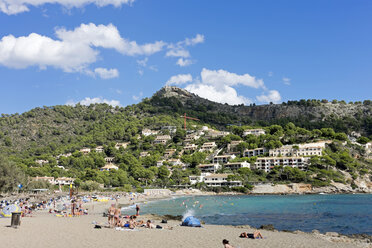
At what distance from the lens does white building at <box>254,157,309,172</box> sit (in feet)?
305

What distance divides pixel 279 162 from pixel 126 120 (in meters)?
95.9

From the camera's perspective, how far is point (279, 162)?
9556cm

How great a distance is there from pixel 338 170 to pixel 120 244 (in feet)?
287

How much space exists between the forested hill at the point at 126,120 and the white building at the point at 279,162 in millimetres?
59598

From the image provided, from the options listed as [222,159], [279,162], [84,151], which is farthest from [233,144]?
[84,151]

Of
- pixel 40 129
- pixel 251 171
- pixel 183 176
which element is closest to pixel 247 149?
pixel 251 171

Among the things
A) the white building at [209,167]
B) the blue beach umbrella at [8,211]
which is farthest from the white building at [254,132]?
the blue beach umbrella at [8,211]

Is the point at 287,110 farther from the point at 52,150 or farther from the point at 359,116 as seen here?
the point at 52,150

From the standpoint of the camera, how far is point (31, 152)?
126688 mm

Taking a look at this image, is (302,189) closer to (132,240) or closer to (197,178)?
(197,178)

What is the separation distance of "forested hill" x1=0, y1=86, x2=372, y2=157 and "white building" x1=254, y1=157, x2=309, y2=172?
59598mm

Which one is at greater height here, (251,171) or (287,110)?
(287,110)

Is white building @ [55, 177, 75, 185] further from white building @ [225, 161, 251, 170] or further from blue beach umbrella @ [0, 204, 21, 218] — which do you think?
blue beach umbrella @ [0, 204, 21, 218]

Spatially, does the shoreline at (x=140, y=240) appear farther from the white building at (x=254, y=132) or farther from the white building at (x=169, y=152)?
the white building at (x=254, y=132)
